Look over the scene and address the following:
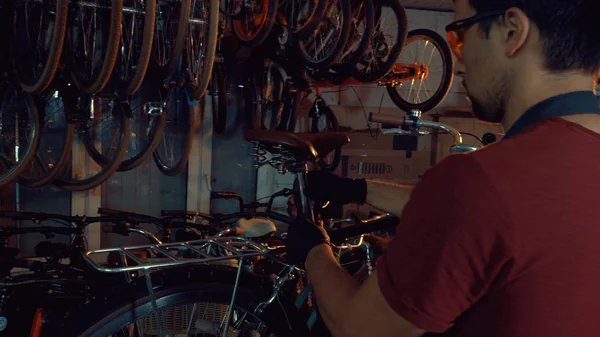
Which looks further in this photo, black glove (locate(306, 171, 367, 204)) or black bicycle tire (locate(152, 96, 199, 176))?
black bicycle tire (locate(152, 96, 199, 176))

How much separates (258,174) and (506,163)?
4.35 m

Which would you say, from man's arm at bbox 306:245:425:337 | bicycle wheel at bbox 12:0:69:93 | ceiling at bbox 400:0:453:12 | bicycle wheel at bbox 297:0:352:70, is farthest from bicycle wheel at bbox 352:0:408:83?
man's arm at bbox 306:245:425:337

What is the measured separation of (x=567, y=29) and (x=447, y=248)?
0.43 m

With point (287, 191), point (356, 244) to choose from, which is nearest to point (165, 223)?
point (287, 191)

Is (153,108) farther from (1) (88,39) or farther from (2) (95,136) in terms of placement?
(2) (95,136)

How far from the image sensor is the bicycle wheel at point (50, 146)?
3502 millimetres

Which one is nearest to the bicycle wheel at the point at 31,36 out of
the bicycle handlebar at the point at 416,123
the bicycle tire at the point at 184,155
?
the bicycle tire at the point at 184,155

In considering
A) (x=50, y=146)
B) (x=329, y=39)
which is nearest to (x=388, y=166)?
(x=329, y=39)

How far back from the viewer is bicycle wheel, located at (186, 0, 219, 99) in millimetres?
3162

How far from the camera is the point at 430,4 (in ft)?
16.5

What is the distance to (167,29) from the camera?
3.65m

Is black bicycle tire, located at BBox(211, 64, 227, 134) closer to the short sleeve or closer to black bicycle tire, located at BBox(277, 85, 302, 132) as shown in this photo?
black bicycle tire, located at BBox(277, 85, 302, 132)

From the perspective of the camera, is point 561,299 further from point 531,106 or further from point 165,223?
point 165,223

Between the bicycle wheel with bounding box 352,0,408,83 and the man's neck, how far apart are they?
10.3 ft
